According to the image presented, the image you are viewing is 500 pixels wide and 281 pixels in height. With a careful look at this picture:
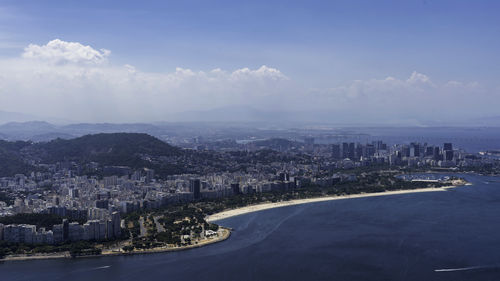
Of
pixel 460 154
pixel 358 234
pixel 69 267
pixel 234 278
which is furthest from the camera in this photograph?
pixel 460 154

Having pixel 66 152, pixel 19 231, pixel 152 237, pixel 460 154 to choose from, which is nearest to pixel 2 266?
pixel 19 231

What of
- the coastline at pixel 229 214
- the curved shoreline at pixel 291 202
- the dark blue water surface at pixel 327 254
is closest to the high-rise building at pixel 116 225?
the coastline at pixel 229 214

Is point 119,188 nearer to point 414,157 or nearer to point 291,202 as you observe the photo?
point 291,202

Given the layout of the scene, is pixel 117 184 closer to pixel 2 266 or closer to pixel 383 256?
pixel 2 266

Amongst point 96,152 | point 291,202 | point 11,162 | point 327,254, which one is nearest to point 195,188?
point 291,202

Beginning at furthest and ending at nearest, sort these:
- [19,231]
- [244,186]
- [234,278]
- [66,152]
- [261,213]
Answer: [66,152] < [244,186] < [261,213] < [19,231] < [234,278]

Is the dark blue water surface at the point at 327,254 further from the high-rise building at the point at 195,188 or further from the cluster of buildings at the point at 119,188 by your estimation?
the high-rise building at the point at 195,188
